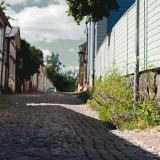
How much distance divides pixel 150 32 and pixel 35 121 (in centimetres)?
355

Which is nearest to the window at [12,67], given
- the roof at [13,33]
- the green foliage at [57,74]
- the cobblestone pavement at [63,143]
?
the roof at [13,33]

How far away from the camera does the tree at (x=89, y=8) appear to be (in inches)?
552

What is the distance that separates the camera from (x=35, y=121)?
28.5 ft

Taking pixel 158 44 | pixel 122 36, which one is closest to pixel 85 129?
pixel 158 44

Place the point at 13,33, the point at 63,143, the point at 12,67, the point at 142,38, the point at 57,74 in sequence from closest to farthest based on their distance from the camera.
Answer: the point at 63,143 → the point at 142,38 → the point at 13,33 → the point at 12,67 → the point at 57,74

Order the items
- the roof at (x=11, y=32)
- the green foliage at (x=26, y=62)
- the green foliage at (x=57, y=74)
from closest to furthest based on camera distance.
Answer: the roof at (x=11, y=32)
the green foliage at (x=26, y=62)
the green foliage at (x=57, y=74)

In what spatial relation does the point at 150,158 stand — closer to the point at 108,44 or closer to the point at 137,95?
the point at 137,95

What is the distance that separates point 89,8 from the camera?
14211 mm

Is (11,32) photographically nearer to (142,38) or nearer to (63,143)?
(142,38)

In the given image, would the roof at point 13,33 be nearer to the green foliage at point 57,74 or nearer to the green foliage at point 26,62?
the green foliage at point 26,62

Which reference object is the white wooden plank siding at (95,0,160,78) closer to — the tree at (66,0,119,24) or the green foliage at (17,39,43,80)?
the tree at (66,0,119,24)

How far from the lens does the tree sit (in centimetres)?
1402

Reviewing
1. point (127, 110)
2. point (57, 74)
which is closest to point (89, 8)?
point (127, 110)

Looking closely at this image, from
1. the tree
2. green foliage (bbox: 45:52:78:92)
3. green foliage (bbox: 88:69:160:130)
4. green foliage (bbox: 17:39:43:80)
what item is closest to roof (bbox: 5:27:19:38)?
green foliage (bbox: 17:39:43:80)
